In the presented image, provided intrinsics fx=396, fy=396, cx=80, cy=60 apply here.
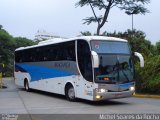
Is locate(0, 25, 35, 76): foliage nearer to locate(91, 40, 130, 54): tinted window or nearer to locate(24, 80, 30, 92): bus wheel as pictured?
locate(24, 80, 30, 92): bus wheel

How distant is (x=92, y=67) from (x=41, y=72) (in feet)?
24.1

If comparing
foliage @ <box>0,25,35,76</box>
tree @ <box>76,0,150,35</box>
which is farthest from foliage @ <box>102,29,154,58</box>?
foliage @ <box>0,25,35,76</box>

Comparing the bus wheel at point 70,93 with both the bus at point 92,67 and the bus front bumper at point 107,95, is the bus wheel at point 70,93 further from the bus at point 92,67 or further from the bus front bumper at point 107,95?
the bus front bumper at point 107,95

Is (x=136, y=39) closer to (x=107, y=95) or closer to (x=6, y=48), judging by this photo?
(x=107, y=95)

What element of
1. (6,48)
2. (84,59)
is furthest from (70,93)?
(6,48)

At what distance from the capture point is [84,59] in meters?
18.1

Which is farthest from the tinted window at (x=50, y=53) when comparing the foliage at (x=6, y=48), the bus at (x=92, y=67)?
the foliage at (x=6, y=48)

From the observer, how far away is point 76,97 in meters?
19.1

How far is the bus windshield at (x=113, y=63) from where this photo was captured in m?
17.3

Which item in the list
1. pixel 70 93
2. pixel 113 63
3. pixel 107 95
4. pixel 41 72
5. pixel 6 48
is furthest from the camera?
pixel 6 48

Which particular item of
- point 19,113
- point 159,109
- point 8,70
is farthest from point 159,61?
point 8,70

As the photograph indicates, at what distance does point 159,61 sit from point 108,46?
6329 mm

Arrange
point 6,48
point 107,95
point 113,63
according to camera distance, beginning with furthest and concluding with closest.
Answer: point 6,48, point 113,63, point 107,95

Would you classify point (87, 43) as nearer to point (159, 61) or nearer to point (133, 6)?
point (159, 61)
